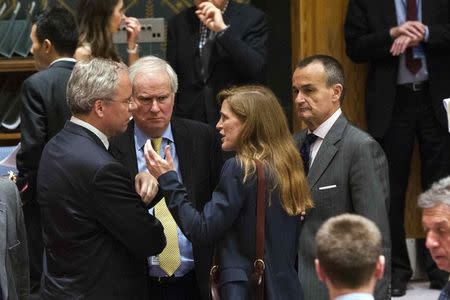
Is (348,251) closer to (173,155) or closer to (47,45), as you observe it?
(173,155)

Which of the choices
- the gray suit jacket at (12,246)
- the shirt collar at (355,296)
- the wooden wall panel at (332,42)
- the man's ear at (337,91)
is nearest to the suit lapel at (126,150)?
the gray suit jacket at (12,246)

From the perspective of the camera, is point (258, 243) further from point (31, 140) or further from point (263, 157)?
point (31, 140)

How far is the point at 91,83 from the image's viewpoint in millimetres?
4820

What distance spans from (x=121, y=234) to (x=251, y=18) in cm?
254

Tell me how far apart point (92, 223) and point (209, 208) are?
469 mm

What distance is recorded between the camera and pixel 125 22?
6992 mm

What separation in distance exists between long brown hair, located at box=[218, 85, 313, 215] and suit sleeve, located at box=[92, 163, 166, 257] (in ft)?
1.47

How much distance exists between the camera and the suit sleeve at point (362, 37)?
7105mm

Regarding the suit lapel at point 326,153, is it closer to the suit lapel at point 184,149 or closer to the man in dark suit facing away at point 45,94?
the suit lapel at point 184,149

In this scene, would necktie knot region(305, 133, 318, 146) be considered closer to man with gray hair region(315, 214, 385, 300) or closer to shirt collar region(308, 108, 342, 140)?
shirt collar region(308, 108, 342, 140)

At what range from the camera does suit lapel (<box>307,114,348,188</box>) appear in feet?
17.1

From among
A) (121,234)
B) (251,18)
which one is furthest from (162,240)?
(251,18)

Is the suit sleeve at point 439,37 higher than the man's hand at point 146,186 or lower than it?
higher

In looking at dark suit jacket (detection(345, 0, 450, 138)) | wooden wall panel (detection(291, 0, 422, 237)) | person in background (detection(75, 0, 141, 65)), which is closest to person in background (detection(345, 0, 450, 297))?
dark suit jacket (detection(345, 0, 450, 138))
